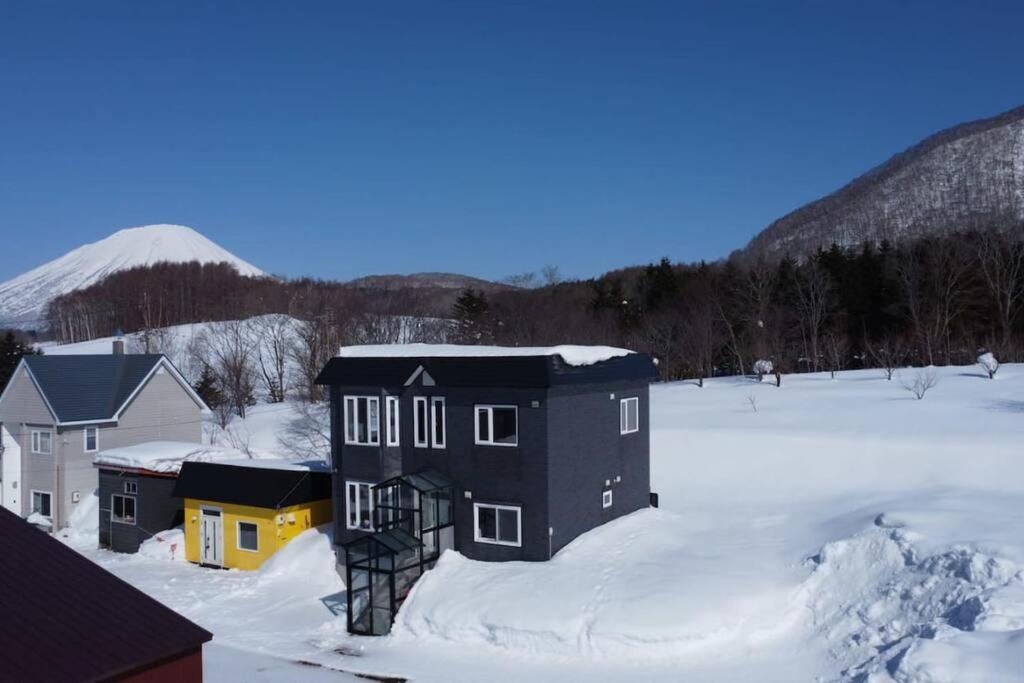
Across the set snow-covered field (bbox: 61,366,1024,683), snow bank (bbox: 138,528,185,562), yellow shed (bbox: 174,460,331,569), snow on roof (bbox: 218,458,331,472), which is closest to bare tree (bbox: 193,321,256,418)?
snow on roof (bbox: 218,458,331,472)

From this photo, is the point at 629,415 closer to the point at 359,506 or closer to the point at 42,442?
the point at 359,506

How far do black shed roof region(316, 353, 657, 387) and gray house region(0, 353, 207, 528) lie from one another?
14.2 metres

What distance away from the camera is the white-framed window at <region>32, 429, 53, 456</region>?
29.7 m

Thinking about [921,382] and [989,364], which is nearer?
[921,382]

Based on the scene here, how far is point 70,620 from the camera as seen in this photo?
8109 mm

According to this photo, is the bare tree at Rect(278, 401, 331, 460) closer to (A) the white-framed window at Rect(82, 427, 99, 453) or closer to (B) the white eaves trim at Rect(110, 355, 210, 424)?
(B) the white eaves trim at Rect(110, 355, 210, 424)

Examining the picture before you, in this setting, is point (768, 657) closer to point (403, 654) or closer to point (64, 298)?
point (403, 654)

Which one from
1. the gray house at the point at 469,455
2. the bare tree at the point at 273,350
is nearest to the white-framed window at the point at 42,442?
the gray house at the point at 469,455

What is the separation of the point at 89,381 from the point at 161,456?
7231mm

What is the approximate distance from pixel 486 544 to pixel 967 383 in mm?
28368

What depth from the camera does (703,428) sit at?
31.5m

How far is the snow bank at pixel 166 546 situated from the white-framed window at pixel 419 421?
9404mm

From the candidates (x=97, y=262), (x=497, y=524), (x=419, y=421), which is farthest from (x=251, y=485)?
(x=97, y=262)

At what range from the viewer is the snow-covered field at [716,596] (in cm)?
1339
